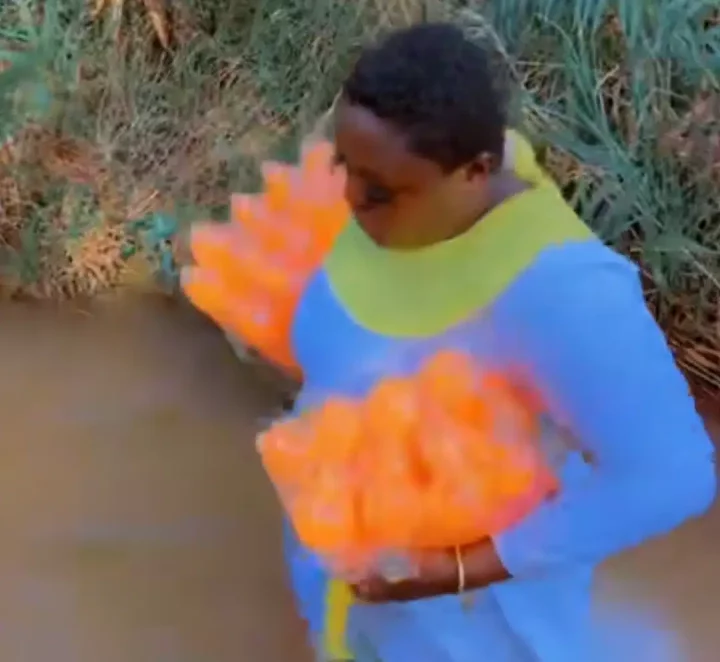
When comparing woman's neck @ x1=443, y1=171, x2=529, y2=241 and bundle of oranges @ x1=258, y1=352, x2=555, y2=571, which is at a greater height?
woman's neck @ x1=443, y1=171, x2=529, y2=241

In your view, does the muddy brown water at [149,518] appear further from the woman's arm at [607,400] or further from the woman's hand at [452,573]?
the woman's arm at [607,400]

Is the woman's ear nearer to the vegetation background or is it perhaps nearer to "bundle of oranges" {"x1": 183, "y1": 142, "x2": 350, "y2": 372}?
"bundle of oranges" {"x1": 183, "y1": 142, "x2": 350, "y2": 372}

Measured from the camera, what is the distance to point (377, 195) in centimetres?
93

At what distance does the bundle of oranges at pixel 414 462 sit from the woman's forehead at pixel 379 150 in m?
0.14

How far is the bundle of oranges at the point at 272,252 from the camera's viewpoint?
1.14 m

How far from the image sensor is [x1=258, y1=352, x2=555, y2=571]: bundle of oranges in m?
0.93

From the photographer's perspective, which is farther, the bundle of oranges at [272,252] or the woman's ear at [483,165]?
the bundle of oranges at [272,252]

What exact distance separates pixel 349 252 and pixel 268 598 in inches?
39.2

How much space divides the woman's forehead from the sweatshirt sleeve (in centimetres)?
11

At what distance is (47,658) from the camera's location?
5.90ft

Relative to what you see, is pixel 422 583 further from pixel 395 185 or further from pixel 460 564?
pixel 395 185

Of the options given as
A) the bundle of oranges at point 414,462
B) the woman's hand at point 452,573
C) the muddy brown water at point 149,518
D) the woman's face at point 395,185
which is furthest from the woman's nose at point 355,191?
the muddy brown water at point 149,518

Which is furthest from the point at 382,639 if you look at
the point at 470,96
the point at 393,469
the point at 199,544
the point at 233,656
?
the point at 199,544

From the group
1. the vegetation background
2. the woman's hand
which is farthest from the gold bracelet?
the vegetation background
